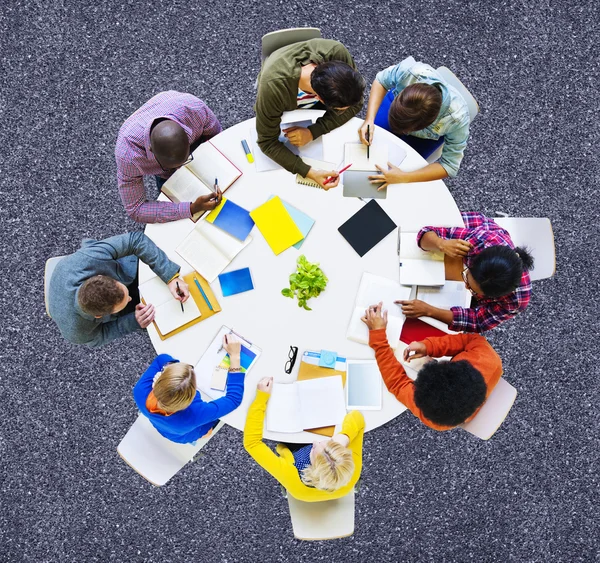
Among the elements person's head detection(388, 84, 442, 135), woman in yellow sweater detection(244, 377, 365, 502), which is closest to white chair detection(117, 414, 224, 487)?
woman in yellow sweater detection(244, 377, 365, 502)

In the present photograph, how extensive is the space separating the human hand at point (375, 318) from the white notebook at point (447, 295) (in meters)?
0.18

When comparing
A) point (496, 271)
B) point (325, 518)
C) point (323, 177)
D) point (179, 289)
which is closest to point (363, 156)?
point (323, 177)

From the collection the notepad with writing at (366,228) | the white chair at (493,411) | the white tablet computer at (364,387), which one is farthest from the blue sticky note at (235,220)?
the white chair at (493,411)

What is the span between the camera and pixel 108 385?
112 inches

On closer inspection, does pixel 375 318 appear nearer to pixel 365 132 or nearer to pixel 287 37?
pixel 365 132

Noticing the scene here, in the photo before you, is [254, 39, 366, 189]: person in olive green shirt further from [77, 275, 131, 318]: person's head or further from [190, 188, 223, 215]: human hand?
[77, 275, 131, 318]: person's head

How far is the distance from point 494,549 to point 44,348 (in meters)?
2.74

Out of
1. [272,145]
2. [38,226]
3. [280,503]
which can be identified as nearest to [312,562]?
[280,503]

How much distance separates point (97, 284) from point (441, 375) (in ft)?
4.29

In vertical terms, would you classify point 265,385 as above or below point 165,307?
below

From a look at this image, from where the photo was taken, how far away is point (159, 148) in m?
1.94

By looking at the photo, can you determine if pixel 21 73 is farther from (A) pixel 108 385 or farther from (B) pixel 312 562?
(B) pixel 312 562

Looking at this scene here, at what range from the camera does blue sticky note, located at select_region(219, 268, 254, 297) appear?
2.09m

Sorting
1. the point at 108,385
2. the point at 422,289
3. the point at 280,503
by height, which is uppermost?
the point at 422,289
